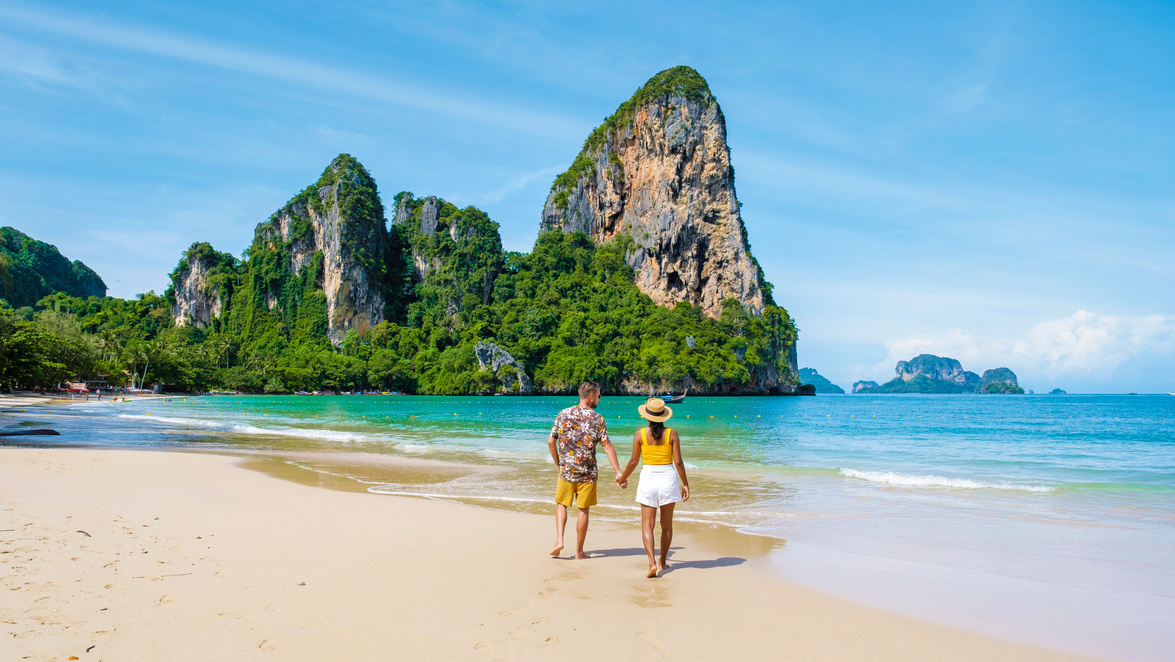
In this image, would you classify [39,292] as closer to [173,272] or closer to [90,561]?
[173,272]

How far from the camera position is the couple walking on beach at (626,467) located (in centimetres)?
563

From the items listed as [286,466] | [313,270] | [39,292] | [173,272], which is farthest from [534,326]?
[39,292]

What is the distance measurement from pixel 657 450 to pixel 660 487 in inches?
12.7

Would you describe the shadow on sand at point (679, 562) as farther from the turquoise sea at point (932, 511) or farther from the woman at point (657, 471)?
the turquoise sea at point (932, 511)

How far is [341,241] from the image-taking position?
111m

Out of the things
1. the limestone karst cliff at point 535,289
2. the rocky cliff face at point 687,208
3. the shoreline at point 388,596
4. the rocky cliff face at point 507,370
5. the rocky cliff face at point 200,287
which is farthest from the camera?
the rocky cliff face at point 200,287

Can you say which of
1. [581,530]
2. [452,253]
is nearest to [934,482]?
[581,530]

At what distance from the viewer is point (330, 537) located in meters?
6.50

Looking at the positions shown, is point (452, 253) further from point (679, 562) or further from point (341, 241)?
point (679, 562)

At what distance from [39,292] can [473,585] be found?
16841cm

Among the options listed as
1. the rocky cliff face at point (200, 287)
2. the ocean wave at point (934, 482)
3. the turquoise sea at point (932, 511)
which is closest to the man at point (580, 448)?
the turquoise sea at point (932, 511)

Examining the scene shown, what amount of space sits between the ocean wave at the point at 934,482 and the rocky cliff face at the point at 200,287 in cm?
13040

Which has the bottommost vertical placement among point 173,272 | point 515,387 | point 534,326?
point 515,387

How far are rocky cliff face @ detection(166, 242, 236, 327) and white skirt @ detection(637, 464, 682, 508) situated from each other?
439 feet
